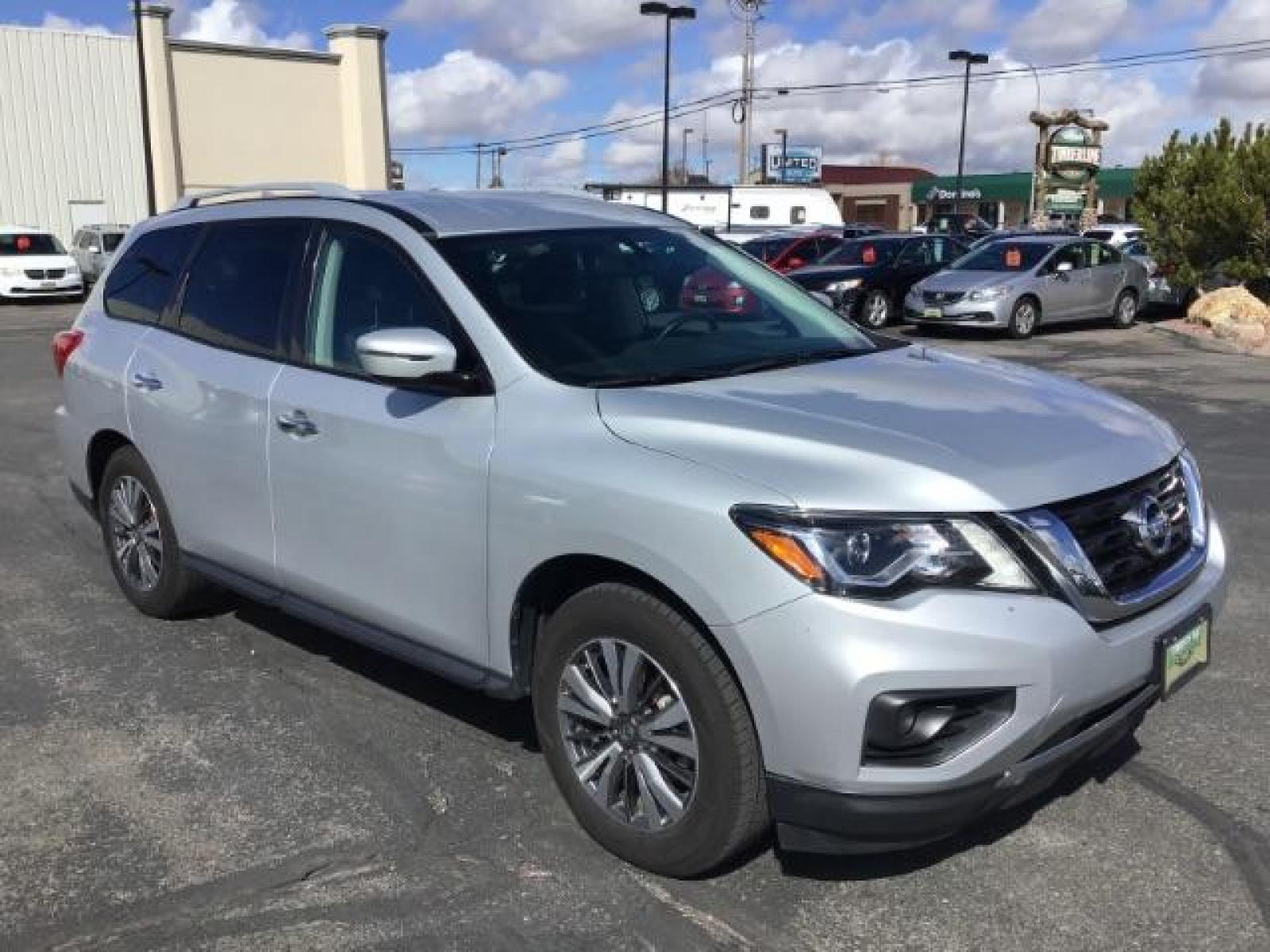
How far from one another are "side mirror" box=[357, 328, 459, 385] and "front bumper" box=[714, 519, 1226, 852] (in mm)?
1197

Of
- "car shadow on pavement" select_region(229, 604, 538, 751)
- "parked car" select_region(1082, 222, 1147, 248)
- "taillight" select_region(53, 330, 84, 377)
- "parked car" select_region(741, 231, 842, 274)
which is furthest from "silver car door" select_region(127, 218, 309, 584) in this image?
"parked car" select_region(1082, 222, 1147, 248)

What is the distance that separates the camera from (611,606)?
3113 millimetres

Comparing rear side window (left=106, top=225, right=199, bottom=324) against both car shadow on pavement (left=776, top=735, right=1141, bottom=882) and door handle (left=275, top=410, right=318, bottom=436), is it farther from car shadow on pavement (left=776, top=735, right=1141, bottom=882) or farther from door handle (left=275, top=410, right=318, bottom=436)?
car shadow on pavement (left=776, top=735, right=1141, bottom=882)

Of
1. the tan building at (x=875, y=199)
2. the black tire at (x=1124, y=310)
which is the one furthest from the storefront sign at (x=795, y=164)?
the black tire at (x=1124, y=310)

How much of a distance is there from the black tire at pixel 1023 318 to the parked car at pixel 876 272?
222 cm

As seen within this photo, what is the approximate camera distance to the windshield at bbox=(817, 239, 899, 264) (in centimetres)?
2067

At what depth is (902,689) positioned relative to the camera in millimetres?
2688

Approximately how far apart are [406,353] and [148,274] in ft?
7.93

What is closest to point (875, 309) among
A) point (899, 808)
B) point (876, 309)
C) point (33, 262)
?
point (876, 309)

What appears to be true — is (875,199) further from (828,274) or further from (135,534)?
(135,534)

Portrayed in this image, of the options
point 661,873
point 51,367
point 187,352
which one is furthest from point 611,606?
point 51,367

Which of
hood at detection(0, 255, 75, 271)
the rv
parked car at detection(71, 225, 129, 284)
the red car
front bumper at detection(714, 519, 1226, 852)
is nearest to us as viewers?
front bumper at detection(714, 519, 1226, 852)

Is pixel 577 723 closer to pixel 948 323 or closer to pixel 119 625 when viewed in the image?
pixel 119 625

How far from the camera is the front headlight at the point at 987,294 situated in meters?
18.1
